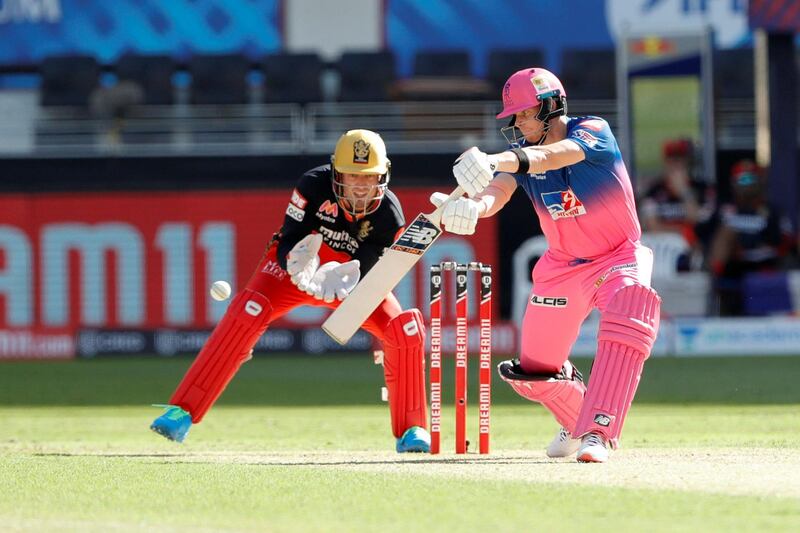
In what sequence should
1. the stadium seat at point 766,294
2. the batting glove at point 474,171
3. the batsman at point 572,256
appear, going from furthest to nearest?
the stadium seat at point 766,294 < the batsman at point 572,256 < the batting glove at point 474,171

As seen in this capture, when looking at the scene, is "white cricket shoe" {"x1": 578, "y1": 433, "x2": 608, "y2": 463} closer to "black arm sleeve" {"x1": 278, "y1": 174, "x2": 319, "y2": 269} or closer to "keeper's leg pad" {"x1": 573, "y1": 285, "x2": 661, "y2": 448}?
"keeper's leg pad" {"x1": 573, "y1": 285, "x2": 661, "y2": 448}

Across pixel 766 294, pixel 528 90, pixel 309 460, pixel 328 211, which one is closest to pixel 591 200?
pixel 528 90

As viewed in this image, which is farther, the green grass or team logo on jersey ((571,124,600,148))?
team logo on jersey ((571,124,600,148))

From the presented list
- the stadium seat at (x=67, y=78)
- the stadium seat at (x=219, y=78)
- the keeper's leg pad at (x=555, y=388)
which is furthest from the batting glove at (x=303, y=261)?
the stadium seat at (x=67, y=78)

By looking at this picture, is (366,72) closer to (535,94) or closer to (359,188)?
(359,188)

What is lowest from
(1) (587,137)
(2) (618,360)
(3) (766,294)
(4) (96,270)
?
(3) (766,294)

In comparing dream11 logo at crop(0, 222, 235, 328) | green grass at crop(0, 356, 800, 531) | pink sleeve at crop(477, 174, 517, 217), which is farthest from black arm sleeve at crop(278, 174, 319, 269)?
dream11 logo at crop(0, 222, 235, 328)

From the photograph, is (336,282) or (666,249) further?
(666,249)

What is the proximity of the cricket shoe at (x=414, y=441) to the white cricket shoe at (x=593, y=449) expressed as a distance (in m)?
1.10

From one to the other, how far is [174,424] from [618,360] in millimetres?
2248

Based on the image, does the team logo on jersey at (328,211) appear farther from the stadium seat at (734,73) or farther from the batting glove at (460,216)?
the stadium seat at (734,73)

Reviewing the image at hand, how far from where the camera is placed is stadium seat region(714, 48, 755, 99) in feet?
59.9

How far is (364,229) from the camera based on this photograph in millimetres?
7520

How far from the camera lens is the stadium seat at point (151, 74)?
1798 cm
